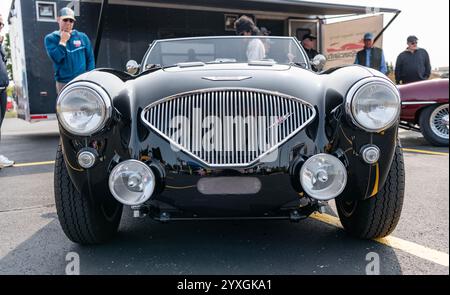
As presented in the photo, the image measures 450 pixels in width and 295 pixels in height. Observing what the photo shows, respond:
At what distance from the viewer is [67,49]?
15.3 feet

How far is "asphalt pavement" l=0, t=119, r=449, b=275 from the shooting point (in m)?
2.19

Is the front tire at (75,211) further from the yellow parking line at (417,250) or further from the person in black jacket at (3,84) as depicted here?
the person in black jacket at (3,84)

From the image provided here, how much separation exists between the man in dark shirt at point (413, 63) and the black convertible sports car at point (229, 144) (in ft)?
19.7

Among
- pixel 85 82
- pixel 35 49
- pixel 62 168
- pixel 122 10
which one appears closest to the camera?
pixel 85 82

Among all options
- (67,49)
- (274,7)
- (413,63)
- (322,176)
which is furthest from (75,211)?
(274,7)

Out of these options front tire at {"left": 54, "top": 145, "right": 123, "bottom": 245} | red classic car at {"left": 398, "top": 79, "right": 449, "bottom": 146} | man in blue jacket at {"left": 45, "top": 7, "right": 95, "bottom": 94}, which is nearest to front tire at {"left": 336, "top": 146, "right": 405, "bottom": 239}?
front tire at {"left": 54, "top": 145, "right": 123, "bottom": 245}

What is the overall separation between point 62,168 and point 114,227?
517 millimetres

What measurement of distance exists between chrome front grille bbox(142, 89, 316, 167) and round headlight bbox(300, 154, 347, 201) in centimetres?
19

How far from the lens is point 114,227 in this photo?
267 centimetres

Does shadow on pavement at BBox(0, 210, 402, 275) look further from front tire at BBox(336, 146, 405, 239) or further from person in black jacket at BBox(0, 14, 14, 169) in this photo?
person in black jacket at BBox(0, 14, 14, 169)

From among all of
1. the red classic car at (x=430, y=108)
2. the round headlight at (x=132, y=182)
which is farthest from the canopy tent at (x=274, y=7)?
the round headlight at (x=132, y=182)

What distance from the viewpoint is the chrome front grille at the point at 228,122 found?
2.10 m
